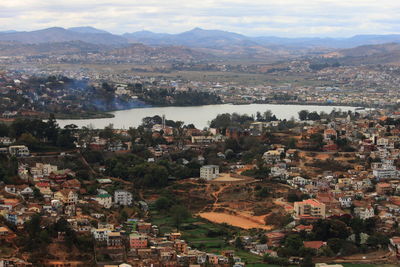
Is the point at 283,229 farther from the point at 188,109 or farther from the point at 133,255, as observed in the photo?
the point at 188,109

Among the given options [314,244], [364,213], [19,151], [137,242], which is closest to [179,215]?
[137,242]

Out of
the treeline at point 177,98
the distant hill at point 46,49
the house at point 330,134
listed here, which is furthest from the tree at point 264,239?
the distant hill at point 46,49

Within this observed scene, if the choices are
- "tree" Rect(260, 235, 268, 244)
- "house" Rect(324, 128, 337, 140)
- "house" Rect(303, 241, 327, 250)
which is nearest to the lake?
"house" Rect(324, 128, 337, 140)

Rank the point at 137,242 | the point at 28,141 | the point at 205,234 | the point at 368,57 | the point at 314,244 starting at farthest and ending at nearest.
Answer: the point at 368,57
the point at 28,141
the point at 205,234
the point at 314,244
the point at 137,242

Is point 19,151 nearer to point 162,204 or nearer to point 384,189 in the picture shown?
point 162,204

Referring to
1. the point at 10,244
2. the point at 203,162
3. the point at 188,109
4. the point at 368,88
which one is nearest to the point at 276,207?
the point at 203,162

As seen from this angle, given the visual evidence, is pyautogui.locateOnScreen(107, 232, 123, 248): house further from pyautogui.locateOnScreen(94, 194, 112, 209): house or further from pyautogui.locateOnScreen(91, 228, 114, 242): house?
pyautogui.locateOnScreen(94, 194, 112, 209): house
